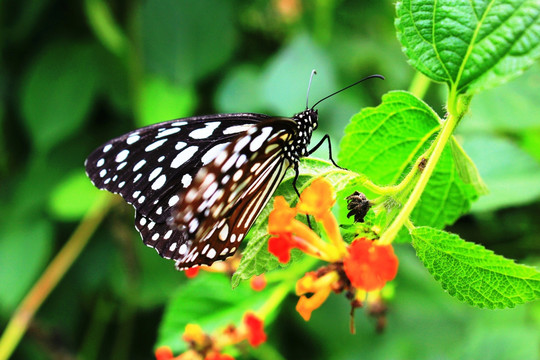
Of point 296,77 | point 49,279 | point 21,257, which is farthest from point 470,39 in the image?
point 21,257

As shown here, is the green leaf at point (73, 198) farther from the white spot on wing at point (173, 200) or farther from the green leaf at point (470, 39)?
the green leaf at point (470, 39)

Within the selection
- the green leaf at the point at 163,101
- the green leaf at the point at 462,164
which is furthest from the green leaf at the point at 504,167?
the green leaf at the point at 163,101

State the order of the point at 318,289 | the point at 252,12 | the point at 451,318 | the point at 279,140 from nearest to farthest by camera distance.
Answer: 1. the point at 318,289
2. the point at 279,140
3. the point at 451,318
4. the point at 252,12

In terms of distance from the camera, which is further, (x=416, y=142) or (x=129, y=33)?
(x=129, y=33)

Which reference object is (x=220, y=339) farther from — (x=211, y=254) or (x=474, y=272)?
(x=474, y=272)

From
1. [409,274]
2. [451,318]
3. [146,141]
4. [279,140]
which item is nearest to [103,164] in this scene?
[146,141]

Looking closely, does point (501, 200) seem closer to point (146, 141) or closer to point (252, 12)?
point (146, 141)

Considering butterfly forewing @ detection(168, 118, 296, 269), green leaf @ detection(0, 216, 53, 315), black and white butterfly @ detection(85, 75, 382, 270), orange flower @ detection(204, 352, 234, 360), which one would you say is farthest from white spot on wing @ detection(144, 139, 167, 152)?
green leaf @ detection(0, 216, 53, 315)

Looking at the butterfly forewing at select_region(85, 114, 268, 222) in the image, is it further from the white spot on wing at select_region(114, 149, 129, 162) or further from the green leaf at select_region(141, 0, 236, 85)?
the green leaf at select_region(141, 0, 236, 85)

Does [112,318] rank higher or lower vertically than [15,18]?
lower
